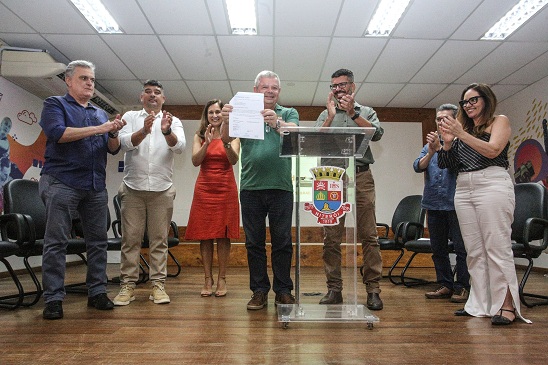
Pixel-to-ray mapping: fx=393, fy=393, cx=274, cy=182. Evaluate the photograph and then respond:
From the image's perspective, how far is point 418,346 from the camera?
5.74ft

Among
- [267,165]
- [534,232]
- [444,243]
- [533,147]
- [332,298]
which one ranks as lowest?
[332,298]

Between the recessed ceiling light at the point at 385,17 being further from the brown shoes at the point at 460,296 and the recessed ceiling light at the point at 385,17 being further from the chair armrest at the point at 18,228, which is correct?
the chair armrest at the point at 18,228

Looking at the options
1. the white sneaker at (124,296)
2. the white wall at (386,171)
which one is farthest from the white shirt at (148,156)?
the white wall at (386,171)

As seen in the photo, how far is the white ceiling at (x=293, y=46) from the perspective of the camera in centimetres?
421

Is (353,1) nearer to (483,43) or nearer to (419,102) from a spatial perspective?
(483,43)

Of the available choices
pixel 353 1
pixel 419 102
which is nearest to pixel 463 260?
pixel 353 1

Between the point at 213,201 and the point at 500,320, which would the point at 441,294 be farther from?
the point at 213,201

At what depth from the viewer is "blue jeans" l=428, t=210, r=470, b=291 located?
3.12 meters

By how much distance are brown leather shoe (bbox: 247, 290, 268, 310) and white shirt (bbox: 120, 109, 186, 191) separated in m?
1.02

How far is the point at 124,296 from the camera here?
2.71m

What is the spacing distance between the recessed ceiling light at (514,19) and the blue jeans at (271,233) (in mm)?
3675

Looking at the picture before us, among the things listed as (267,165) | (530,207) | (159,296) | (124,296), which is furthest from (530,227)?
(124,296)

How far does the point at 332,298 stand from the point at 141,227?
149cm

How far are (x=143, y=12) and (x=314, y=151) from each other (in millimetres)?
3119
